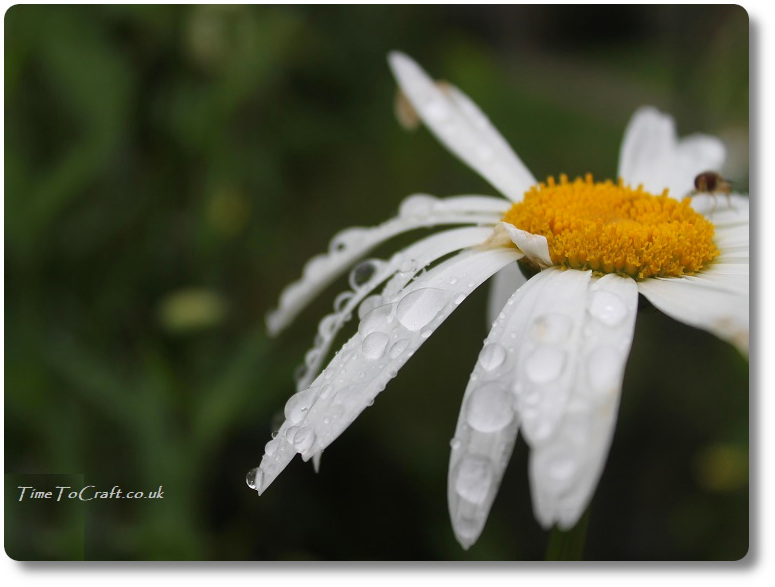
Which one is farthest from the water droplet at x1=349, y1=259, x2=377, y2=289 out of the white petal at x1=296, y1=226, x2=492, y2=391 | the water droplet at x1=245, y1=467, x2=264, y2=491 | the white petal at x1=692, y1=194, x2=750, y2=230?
the white petal at x1=692, y1=194, x2=750, y2=230

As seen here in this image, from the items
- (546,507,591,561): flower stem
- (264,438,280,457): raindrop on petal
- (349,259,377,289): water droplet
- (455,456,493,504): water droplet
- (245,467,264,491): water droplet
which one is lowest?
(546,507,591,561): flower stem

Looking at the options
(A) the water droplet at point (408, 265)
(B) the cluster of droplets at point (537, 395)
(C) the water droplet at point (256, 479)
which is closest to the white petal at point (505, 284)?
(A) the water droplet at point (408, 265)

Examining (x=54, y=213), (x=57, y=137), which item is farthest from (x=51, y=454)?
(x=57, y=137)

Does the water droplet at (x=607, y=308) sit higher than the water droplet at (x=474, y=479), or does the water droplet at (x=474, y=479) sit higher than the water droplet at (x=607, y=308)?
the water droplet at (x=607, y=308)

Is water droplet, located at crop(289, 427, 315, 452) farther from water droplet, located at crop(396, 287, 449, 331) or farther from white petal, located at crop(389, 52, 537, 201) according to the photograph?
white petal, located at crop(389, 52, 537, 201)

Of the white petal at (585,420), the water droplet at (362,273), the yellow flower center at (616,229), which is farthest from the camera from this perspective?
the water droplet at (362,273)

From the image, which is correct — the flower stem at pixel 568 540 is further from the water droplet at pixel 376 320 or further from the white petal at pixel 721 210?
the white petal at pixel 721 210
